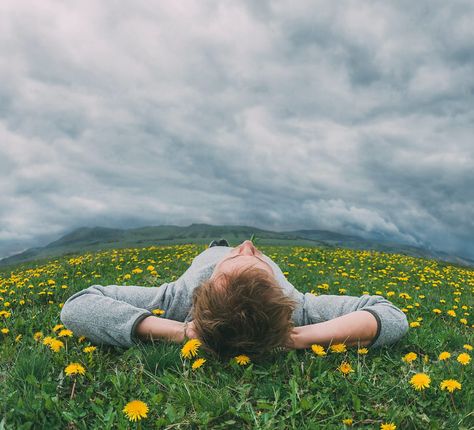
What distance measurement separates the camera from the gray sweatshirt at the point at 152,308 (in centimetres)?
334

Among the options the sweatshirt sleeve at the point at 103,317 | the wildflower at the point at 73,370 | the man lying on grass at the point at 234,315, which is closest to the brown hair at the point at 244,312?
the man lying on grass at the point at 234,315

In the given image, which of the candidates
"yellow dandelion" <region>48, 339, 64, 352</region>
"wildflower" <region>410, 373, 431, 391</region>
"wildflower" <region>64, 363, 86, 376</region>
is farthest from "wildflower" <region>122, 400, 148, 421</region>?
"wildflower" <region>410, 373, 431, 391</region>

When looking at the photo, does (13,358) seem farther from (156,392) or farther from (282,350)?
(282,350)

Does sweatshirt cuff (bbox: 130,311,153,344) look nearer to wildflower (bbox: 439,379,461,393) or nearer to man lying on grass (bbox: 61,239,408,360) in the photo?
man lying on grass (bbox: 61,239,408,360)

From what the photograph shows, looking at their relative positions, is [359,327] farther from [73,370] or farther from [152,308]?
[73,370]

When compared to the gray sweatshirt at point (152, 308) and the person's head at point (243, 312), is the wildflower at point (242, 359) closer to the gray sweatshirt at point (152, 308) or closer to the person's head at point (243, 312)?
the person's head at point (243, 312)

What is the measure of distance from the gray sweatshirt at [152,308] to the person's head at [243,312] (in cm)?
79

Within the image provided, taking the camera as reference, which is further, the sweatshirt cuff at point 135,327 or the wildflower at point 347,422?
the sweatshirt cuff at point 135,327

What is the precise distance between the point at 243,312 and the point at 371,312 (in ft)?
4.94

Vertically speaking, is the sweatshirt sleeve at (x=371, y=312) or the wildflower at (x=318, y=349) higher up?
the sweatshirt sleeve at (x=371, y=312)

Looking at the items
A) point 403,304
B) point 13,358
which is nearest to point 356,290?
point 403,304

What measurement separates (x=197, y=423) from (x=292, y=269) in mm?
7687

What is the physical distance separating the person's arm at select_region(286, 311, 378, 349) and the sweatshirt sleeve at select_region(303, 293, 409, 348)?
0.39 feet

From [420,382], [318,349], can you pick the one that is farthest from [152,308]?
[420,382]
